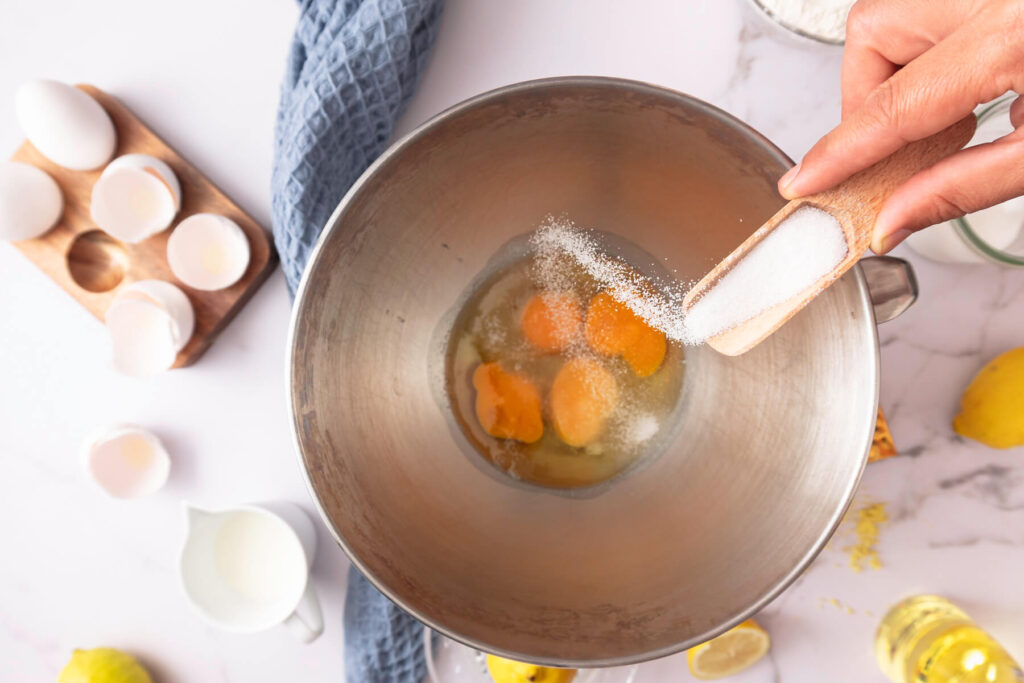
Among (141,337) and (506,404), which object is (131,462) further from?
(506,404)

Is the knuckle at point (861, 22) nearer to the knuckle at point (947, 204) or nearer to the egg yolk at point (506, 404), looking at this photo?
the knuckle at point (947, 204)

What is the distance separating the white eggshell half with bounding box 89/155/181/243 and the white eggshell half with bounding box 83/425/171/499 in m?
0.27

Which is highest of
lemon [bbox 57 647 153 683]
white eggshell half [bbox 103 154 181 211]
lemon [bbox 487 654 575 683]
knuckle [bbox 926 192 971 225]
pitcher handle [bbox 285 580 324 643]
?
knuckle [bbox 926 192 971 225]

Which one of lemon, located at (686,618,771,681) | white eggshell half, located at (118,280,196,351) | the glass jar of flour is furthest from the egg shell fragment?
the glass jar of flour

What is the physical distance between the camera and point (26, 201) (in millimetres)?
895

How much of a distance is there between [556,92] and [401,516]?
1.67 feet

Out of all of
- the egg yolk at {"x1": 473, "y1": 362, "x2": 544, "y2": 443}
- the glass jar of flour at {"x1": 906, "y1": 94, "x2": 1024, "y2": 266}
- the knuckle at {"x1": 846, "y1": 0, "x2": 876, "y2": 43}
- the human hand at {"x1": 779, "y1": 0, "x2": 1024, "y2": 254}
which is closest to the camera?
the human hand at {"x1": 779, "y1": 0, "x2": 1024, "y2": 254}

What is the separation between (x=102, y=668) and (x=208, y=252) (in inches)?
25.0

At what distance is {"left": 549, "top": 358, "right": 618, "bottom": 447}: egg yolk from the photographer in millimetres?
926

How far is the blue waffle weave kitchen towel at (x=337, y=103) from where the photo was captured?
82cm

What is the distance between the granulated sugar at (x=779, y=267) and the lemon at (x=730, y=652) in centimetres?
44

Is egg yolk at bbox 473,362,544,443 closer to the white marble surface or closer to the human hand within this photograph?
the white marble surface

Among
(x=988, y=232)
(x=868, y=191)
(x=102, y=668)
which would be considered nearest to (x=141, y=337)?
(x=102, y=668)

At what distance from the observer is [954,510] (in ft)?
3.08
